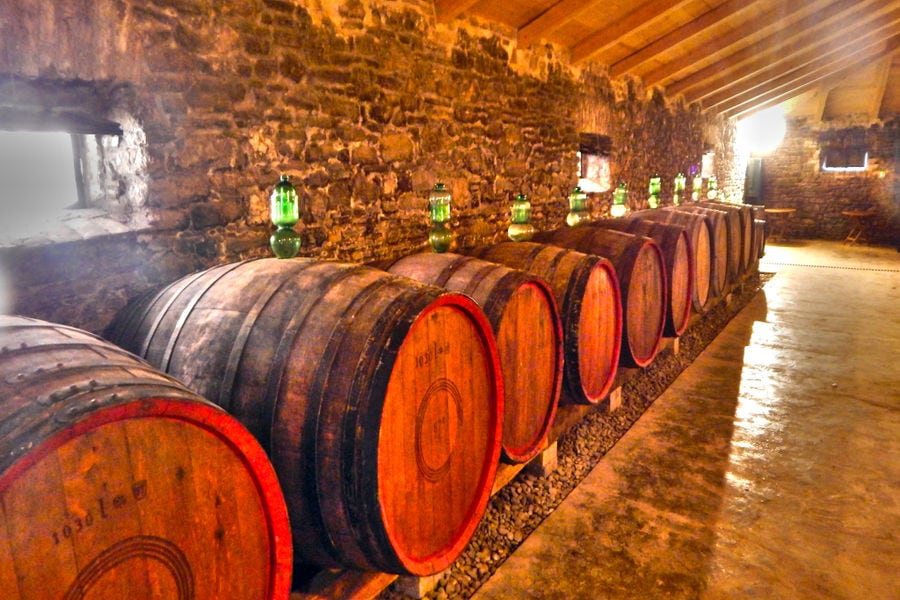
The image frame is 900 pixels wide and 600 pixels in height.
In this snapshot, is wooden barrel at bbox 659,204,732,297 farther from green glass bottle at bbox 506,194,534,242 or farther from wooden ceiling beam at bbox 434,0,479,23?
wooden ceiling beam at bbox 434,0,479,23

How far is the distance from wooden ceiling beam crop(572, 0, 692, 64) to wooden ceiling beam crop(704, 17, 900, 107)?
4.07 meters

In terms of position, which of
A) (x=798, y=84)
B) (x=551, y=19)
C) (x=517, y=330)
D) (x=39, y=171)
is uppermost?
(x=798, y=84)

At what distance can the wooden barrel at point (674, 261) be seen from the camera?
4426mm

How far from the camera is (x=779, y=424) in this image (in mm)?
3934

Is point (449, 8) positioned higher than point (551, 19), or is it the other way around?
point (551, 19)

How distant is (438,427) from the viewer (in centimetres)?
198

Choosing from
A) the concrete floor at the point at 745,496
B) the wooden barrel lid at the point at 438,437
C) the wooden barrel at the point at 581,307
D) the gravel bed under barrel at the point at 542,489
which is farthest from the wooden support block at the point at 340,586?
the wooden barrel at the point at 581,307

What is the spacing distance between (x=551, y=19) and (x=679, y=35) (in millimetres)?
2263

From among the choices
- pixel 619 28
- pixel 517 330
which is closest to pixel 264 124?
pixel 517 330

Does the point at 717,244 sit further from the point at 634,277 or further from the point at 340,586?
the point at 340,586

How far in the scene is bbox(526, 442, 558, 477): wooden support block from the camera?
316cm

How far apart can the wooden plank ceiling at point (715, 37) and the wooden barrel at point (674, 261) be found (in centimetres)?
177

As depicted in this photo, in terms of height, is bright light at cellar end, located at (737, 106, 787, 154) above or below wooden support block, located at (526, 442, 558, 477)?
above

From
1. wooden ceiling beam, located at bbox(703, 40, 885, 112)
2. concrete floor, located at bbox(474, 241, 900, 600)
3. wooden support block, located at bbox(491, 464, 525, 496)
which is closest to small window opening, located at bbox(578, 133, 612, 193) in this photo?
concrete floor, located at bbox(474, 241, 900, 600)
